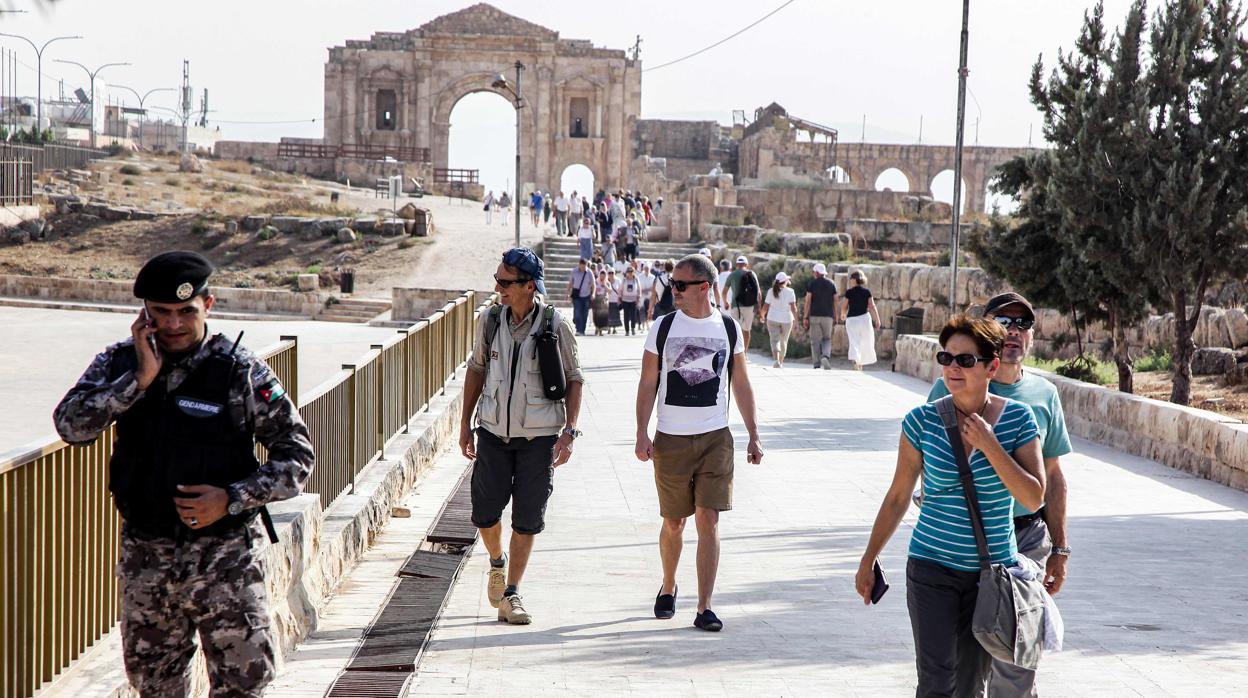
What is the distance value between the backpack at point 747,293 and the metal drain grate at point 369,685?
12473mm

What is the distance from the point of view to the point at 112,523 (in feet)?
14.4

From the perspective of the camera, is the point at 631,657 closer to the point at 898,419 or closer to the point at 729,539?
the point at 729,539

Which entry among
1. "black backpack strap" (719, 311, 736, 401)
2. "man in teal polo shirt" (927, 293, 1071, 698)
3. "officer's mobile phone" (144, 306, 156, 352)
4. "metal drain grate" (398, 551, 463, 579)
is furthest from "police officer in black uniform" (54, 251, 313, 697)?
"metal drain grate" (398, 551, 463, 579)

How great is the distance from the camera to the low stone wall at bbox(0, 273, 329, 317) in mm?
34531

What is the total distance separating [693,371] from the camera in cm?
600

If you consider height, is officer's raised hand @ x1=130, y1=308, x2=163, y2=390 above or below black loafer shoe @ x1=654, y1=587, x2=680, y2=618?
above

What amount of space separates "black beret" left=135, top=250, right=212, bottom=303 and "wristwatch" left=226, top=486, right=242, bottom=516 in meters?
0.49

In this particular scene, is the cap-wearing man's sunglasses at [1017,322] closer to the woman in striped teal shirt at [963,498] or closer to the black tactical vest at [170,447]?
the woman in striped teal shirt at [963,498]

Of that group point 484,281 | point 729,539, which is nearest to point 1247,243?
point 729,539

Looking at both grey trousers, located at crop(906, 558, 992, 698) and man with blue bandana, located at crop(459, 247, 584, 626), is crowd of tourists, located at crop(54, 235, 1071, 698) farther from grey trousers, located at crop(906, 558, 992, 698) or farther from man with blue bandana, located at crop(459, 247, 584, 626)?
man with blue bandana, located at crop(459, 247, 584, 626)

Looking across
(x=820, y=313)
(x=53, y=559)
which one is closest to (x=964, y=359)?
(x=53, y=559)

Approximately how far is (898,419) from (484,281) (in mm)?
22813

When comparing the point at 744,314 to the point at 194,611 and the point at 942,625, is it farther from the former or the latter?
the point at 194,611

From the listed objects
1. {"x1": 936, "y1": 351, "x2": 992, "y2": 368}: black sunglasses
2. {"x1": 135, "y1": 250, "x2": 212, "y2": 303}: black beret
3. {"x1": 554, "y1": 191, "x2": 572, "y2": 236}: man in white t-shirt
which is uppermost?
{"x1": 554, "y1": 191, "x2": 572, "y2": 236}: man in white t-shirt
